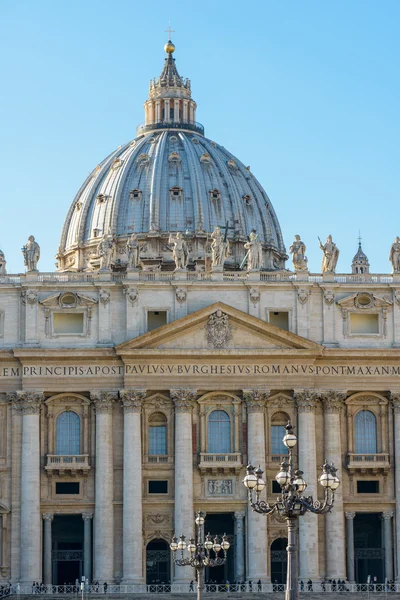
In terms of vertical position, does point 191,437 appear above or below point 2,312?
below

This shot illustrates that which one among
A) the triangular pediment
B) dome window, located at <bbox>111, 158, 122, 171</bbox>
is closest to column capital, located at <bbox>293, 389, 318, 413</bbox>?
the triangular pediment

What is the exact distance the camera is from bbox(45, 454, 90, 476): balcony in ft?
275

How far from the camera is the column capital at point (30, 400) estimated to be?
84000 mm

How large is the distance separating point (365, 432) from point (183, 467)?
9.95m

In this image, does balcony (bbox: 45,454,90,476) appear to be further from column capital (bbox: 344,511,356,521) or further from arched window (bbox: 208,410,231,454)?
column capital (bbox: 344,511,356,521)

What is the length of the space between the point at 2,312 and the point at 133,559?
14.5m

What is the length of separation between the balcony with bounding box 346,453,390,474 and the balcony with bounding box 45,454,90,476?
13567 millimetres

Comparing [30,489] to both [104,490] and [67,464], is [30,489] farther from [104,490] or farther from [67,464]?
[104,490]

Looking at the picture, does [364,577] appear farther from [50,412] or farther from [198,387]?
[50,412]

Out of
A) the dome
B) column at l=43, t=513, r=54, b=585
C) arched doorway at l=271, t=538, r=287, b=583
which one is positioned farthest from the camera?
the dome

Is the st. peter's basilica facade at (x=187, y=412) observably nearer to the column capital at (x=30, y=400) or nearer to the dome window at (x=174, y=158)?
the column capital at (x=30, y=400)

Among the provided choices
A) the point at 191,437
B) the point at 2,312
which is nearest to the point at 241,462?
the point at 191,437

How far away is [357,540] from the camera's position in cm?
Result: 8631

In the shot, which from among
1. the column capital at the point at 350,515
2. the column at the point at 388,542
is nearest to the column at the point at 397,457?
the column at the point at 388,542
